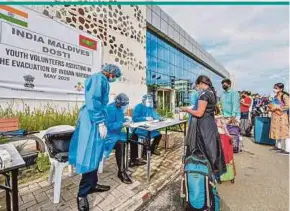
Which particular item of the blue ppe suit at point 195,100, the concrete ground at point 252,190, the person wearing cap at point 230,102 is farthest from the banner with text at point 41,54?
→ the person wearing cap at point 230,102

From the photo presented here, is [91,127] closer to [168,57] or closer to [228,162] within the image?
[228,162]

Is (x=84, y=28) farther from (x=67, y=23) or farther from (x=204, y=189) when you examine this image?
(x=204, y=189)

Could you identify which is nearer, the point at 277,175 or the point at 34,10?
the point at 277,175

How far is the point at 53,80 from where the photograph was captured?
497 centimetres

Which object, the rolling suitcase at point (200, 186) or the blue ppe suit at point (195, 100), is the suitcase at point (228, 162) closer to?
the blue ppe suit at point (195, 100)

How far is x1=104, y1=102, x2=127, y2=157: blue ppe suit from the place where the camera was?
10.0ft

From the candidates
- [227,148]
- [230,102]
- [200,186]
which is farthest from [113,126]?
[230,102]

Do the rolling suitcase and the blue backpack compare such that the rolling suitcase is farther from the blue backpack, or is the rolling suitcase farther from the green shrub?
the green shrub

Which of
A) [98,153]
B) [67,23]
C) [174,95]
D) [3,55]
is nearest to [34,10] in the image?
[67,23]

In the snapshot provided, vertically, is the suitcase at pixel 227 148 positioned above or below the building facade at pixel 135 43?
below

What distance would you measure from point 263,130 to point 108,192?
5.37m

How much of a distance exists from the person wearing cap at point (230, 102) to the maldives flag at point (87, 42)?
12.5 ft

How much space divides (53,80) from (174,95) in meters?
11.7

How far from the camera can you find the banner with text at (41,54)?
161 inches
